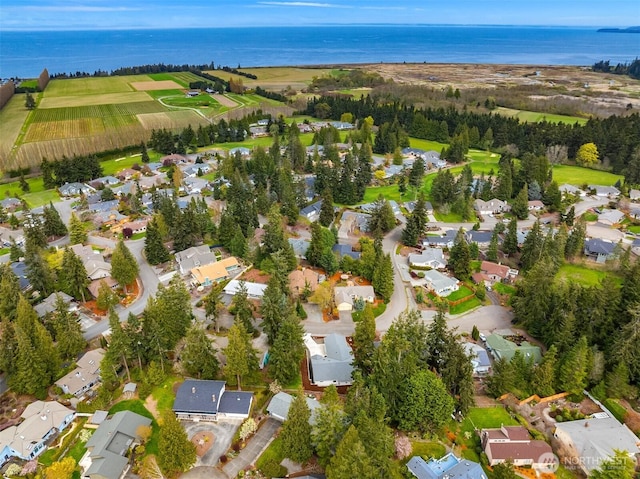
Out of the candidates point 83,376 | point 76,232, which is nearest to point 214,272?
point 83,376

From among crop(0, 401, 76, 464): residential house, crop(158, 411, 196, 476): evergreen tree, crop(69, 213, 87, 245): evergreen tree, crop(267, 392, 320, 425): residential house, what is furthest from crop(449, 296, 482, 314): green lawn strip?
crop(69, 213, 87, 245): evergreen tree

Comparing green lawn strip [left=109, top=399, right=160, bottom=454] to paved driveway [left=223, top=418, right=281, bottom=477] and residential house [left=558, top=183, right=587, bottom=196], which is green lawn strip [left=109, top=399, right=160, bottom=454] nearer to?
paved driveway [left=223, top=418, right=281, bottom=477]

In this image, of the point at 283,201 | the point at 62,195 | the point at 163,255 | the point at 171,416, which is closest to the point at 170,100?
the point at 62,195

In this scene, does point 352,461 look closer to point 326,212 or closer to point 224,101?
point 326,212

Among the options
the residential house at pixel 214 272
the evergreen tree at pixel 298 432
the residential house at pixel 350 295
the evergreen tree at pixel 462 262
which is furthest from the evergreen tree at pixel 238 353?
the evergreen tree at pixel 462 262

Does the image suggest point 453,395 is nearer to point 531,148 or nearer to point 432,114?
point 531,148
